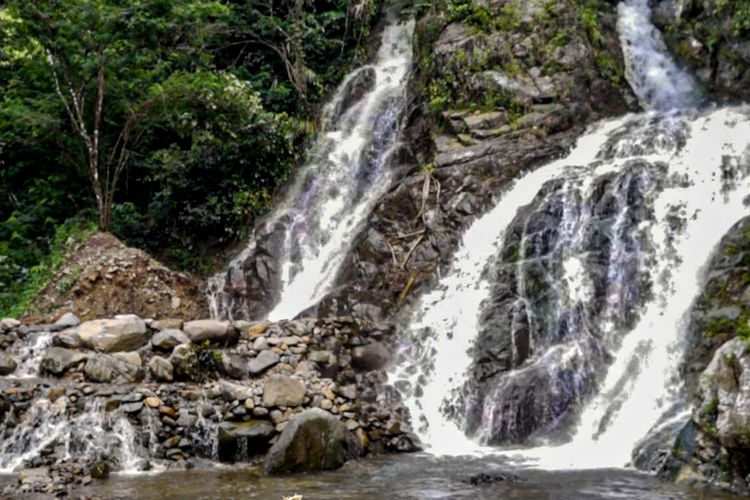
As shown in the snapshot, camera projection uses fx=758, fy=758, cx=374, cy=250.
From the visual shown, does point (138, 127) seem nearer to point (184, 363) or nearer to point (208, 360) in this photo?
point (208, 360)

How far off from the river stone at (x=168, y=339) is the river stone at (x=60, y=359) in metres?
1.05

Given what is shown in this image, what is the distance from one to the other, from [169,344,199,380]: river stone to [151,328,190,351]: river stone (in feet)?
0.58

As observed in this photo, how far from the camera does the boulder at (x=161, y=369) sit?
1148 cm

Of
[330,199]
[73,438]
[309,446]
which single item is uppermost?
[330,199]

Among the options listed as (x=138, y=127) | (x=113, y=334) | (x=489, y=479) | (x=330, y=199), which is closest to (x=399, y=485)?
(x=489, y=479)

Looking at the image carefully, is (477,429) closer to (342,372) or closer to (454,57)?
(342,372)

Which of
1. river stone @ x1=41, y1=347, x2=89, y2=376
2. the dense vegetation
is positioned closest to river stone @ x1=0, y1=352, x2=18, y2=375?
river stone @ x1=41, y1=347, x2=89, y2=376

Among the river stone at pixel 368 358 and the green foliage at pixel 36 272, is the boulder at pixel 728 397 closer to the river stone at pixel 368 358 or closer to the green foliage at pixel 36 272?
the river stone at pixel 368 358

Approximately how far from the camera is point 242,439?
34.8 ft

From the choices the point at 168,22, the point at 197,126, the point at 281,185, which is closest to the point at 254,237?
the point at 281,185

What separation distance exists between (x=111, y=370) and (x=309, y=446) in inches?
138

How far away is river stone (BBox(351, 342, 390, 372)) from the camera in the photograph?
42.7 feet

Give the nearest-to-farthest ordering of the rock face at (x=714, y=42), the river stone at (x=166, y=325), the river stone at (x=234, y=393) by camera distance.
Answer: the river stone at (x=234, y=393), the river stone at (x=166, y=325), the rock face at (x=714, y=42)

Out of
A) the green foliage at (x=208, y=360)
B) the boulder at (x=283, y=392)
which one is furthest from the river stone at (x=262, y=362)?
the boulder at (x=283, y=392)
